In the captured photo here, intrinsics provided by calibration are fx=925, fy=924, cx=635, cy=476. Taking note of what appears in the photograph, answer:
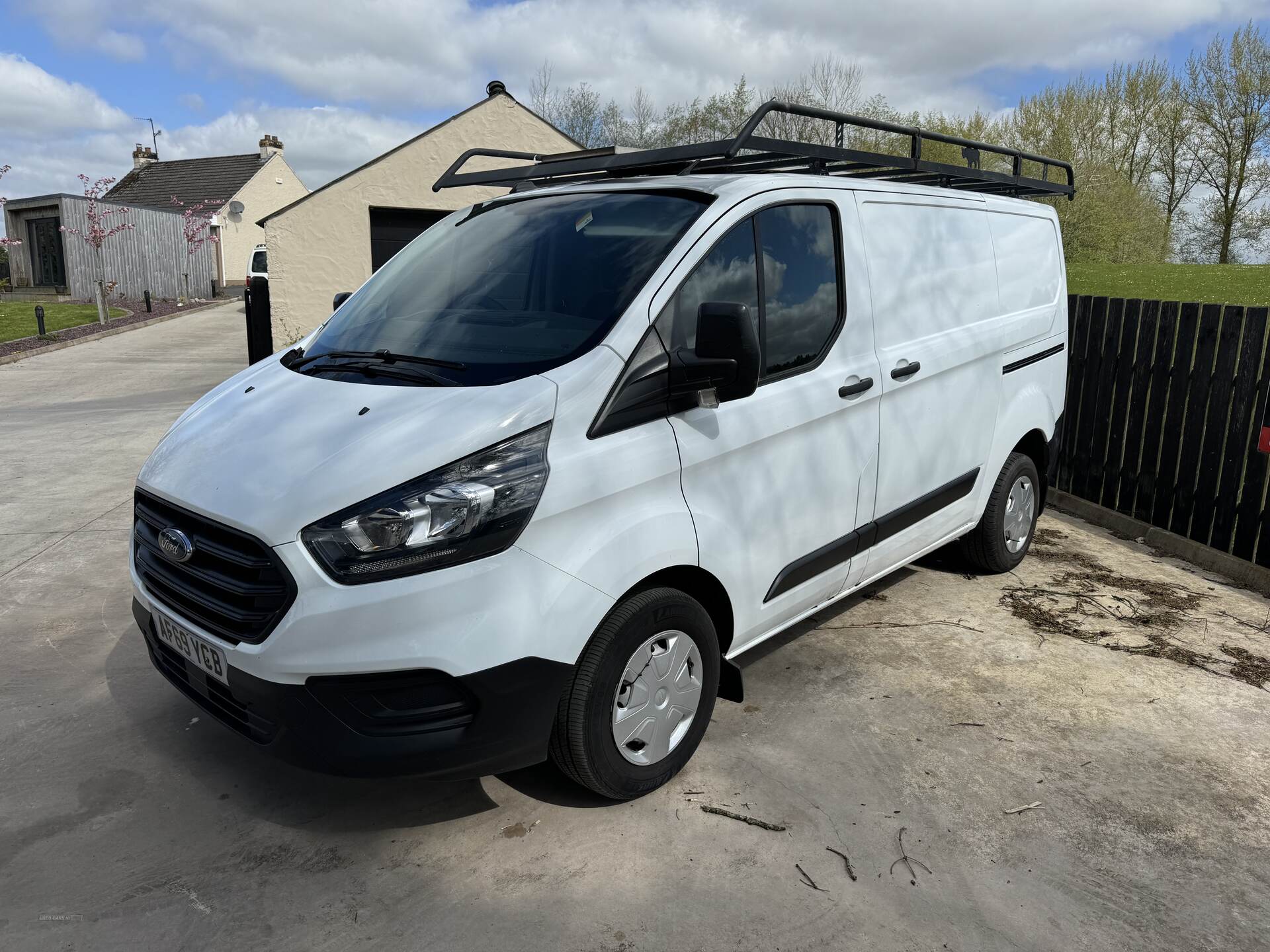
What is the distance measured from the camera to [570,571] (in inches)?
103

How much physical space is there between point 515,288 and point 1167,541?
476cm

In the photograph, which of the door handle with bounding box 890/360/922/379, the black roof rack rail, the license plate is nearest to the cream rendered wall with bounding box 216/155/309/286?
the black roof rack rail

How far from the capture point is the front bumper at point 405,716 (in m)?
2.50

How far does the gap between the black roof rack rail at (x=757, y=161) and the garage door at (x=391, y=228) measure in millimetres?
12823

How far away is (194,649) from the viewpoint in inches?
110

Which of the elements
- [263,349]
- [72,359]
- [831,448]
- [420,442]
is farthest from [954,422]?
[72,359]

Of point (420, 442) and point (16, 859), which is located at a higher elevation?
point (420, 442)

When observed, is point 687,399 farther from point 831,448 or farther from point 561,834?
point 561,834

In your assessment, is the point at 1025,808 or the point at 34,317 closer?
the point at 1025,808

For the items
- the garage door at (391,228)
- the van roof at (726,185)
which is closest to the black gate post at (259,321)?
the van roof at (726,185)

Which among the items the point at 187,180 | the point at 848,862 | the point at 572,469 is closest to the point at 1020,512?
the point at 848,862

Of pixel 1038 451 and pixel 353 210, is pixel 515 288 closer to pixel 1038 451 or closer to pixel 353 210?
pixel 1038 451

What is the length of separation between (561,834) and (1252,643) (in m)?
3.57

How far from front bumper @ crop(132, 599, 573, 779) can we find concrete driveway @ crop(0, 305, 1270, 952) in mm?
428
